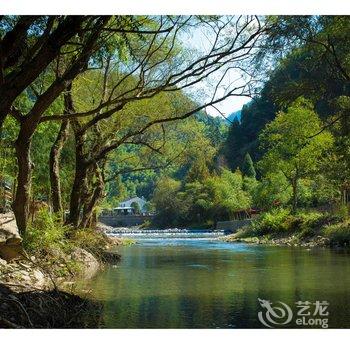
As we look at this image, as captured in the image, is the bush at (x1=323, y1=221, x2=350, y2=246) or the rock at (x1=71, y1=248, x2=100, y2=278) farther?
the bush at (x1=323, y1=221, x2=350, y2=246)

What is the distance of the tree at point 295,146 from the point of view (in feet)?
76.3

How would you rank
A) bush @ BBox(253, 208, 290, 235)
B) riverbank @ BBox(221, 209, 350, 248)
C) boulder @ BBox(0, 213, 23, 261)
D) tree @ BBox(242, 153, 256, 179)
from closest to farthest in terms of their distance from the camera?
boulder @ BBox(0, 213, 23, 261)
riverbank @ BBox(221, 209, 350, 248)
bush @ BBox(253, 208, 290, 235)
tree @ BBox(242, 153, 256, 179)

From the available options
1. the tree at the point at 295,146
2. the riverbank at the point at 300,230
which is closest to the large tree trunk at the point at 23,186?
the riverbank at the point at 300,230

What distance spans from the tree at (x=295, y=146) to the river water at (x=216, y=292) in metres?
12.7

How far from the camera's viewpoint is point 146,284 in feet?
25.8

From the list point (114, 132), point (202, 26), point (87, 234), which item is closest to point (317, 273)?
point (202, 26)

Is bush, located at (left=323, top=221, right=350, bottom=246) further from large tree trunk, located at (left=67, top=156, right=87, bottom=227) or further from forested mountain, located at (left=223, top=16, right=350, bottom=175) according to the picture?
large tree trunk, located at (left=67, top=156, right=87, bottom=227)

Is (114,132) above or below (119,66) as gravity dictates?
below

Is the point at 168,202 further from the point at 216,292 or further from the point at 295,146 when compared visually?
the point at 216,292

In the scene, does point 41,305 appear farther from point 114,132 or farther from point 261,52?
point 114,132

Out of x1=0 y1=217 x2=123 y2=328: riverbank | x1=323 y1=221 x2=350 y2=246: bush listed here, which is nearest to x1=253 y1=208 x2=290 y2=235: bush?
x1=323 y1=221 x2=350 y2=246: bush

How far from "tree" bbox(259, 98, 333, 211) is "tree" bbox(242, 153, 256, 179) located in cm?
1470

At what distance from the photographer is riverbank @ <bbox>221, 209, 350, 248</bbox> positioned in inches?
685

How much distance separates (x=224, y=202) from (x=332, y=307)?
104 feet
